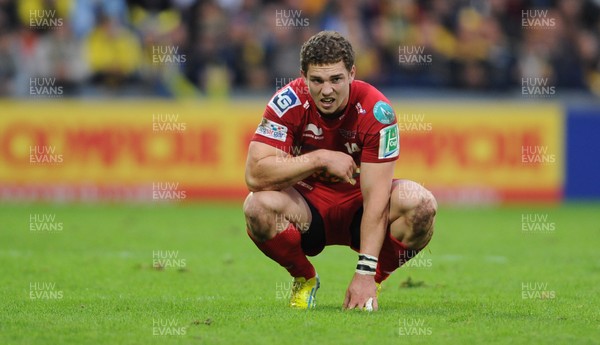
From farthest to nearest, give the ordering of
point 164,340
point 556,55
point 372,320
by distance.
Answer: point 556,55 → point 372,320 → point 164,340

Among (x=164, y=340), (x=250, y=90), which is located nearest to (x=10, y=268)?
(x=164, y=340)

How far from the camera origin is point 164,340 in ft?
19.5

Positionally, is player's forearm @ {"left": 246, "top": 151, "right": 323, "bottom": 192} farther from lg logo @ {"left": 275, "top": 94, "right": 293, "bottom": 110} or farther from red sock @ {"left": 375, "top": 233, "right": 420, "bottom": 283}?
red sock @ {"left": 375, "top": 233, "right": 420, "bottom": 283}

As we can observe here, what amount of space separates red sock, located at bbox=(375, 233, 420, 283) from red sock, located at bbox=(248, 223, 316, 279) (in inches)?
20.3

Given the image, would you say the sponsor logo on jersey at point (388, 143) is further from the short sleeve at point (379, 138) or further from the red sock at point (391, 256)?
the red sock at point (391, 256)

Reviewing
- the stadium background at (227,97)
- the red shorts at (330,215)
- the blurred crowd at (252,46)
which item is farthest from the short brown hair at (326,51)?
the blurred crowd at (252,46)

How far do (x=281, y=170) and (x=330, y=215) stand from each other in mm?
620

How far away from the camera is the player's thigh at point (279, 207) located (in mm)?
7180

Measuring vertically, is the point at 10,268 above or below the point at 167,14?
below

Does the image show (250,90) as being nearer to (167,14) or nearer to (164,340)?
(167,14)

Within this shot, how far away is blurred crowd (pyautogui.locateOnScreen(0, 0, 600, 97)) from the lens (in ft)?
59.3

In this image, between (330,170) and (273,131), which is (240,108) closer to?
(273,131)

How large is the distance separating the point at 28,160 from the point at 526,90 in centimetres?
831

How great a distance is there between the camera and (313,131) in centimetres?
748
